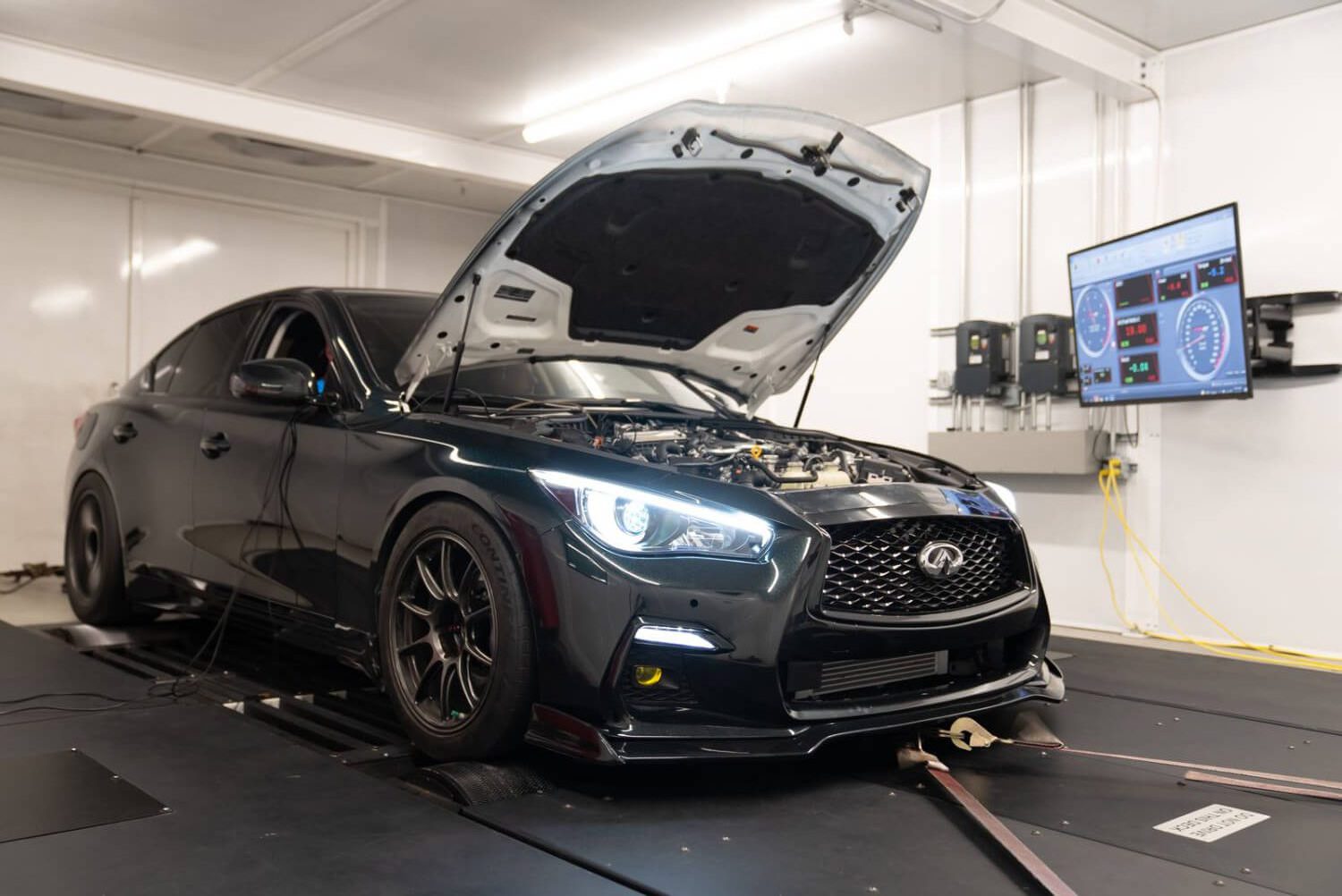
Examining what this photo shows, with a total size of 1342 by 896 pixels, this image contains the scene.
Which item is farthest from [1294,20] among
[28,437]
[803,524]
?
[28,437]

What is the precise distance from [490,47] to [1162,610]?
4.81 metres

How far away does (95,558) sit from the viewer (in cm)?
473

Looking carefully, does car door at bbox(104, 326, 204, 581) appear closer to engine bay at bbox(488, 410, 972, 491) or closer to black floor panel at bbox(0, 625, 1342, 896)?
black floor panel at bbox(0, 625, 1342, 896)

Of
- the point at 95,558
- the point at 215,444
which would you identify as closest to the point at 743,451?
the point at 215,444

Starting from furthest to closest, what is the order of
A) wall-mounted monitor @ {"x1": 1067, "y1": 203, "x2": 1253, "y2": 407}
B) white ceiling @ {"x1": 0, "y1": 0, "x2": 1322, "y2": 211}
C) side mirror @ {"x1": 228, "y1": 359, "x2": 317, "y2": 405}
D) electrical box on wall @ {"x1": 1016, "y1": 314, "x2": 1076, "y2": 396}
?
electrical box on wall @ {"x1": 1016, "y1": 314, "x2": 1076, "y2": 396}, white ceiling @ {"x1": 0, "y1": 0, "x2": 1322, "y2": 211}, wall-mounted monitor @ {"x1": 1067, "y1": 203, "x2": 1253, "y2": 407}, side mirror @ {"x1": 228, "y1": 359, "x2": 317, "y2": 405}

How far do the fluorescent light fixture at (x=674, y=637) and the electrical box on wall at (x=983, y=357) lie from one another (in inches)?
185

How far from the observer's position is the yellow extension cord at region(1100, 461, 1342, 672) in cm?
542

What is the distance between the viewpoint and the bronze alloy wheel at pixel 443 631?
2.69 metres

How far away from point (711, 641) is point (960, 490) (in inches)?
36.9

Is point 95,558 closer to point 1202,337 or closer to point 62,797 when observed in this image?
point 62,797

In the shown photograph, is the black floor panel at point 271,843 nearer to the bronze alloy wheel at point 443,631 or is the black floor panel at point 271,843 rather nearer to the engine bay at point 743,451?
the bronze alloy wheel at point 443,631

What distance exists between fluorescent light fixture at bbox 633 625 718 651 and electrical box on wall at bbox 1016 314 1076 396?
451 cm

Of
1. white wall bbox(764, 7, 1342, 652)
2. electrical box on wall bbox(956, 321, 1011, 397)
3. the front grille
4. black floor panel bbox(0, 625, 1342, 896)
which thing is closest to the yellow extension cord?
white wall bbox(764, 7, 1342, 652)

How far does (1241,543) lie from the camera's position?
18.8ft
